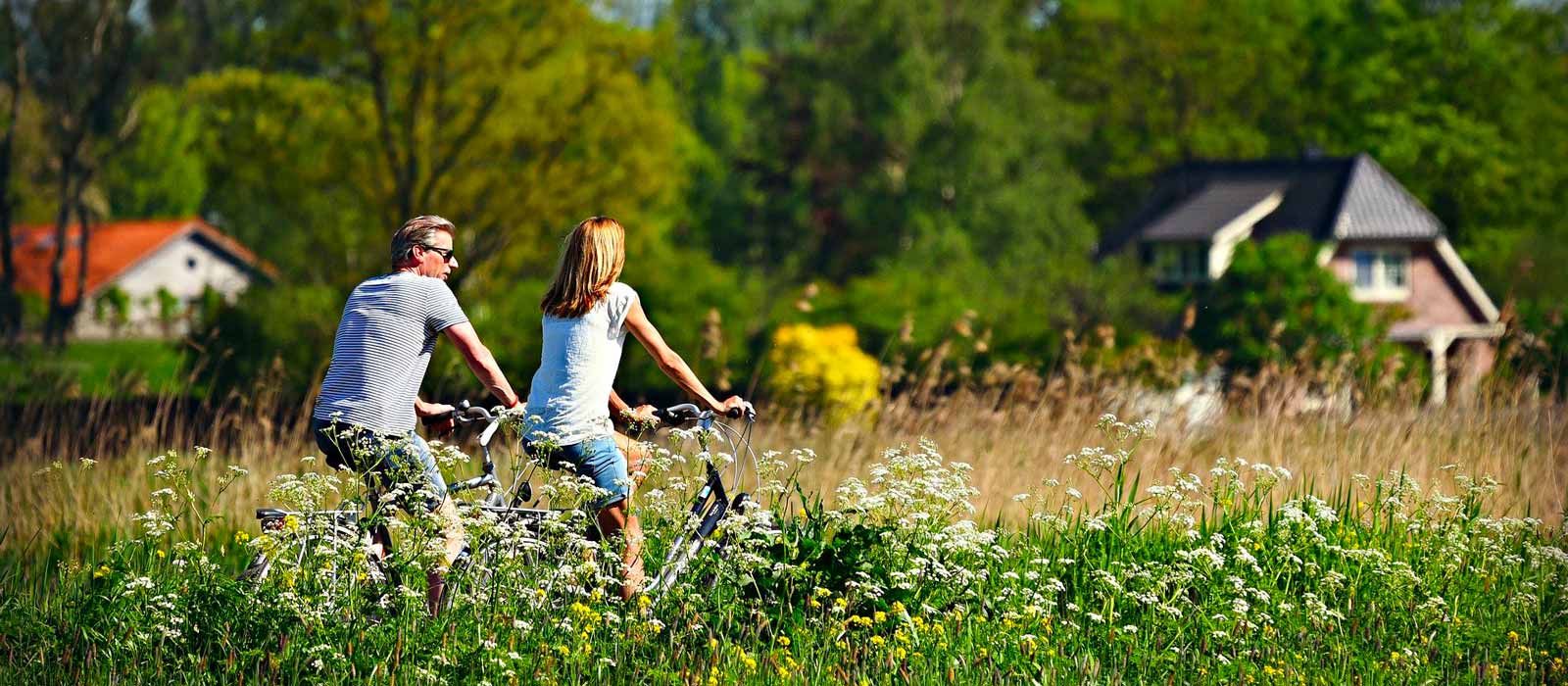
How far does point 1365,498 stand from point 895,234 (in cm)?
3827

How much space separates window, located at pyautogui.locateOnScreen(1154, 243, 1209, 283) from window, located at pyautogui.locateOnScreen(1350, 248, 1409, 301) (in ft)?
12.4

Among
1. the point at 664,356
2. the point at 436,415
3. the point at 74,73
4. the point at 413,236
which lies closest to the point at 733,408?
the point at 664,356

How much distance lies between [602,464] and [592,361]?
1.15 feet

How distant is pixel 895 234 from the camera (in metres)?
45.7

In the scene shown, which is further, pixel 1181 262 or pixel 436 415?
pixel 1181 262

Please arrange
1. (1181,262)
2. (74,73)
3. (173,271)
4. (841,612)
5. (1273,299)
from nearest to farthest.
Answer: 1. (841,612)
2. (1273,299)
3. (74,73)
4. (1181,262)
5. (173,271)

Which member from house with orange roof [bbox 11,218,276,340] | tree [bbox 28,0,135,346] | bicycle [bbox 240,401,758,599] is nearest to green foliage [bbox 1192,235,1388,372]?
tree [bbox 28,0,135,346]

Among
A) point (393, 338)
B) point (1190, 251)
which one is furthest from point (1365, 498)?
point (1190, 251)

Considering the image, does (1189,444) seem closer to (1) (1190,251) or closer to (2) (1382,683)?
(2) (1382,683)

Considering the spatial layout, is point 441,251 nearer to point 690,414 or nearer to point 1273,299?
point 690,414

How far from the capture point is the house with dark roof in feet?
134

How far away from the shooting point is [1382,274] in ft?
138

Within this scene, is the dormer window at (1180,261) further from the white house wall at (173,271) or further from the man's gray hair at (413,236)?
the man's gray hair at (413,236)

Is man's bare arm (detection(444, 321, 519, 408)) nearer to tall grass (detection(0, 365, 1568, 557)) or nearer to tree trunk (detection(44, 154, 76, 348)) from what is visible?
tall grass (detection(0, 365, 1568, 557))
